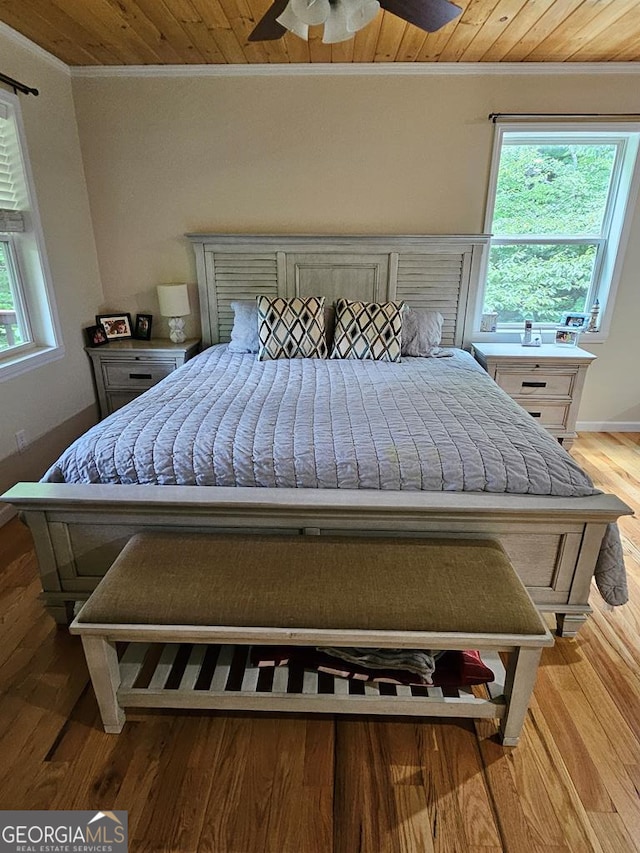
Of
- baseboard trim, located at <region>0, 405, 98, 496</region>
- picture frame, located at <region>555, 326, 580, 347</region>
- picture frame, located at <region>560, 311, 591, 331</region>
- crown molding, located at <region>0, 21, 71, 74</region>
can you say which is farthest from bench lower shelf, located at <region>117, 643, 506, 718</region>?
crown molding, located at <region>0, 21, 71, 74</region>

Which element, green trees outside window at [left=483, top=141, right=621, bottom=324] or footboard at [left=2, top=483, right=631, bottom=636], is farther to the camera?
green trees outside window at [left=483, top=141, right=621, bottom=324]

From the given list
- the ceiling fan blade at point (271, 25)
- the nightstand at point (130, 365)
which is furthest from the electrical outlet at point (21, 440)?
the ceiling fan blade at point (271, 25)

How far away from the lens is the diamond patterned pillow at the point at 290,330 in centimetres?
297

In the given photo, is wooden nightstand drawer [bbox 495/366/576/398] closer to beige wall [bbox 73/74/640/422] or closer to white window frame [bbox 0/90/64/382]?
beige wall [bbox 73/74/640/422]

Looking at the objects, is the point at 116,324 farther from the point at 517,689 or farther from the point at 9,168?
the point at 517,689

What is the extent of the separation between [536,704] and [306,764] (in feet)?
2.52

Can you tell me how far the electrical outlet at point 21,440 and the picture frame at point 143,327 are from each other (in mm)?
1175

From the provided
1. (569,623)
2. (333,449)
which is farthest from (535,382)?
(333,449)

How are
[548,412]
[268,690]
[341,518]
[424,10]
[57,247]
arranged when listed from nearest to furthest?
[268,690], [341,518], [424,10], [57,247], [548,412]

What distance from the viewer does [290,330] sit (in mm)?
2980

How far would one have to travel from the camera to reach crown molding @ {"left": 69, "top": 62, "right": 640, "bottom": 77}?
3104 millimetres

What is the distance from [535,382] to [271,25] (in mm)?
2516

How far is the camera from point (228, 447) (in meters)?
1.72

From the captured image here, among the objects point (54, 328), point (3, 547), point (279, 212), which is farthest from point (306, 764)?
point (279, 212)
